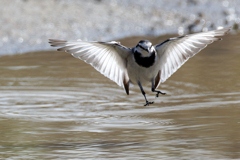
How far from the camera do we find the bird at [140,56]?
5809mm

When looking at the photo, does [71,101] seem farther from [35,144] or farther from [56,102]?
[35,144]

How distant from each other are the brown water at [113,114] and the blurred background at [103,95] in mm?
11

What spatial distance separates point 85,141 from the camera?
5836 millimetres

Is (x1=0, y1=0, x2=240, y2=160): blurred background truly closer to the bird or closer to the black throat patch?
the bird

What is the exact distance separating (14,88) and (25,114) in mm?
1841

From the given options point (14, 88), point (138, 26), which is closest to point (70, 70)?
point (14, 88)

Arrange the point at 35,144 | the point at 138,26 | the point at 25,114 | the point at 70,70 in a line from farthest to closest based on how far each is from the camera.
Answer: the point at 138,26 → the point at 70,70 → the point at 25,114 → the point at 35,144

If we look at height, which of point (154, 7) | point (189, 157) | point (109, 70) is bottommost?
point (189, 157)

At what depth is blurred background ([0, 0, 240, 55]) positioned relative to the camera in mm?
13555

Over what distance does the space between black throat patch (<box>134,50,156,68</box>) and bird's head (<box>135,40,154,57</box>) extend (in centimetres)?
5

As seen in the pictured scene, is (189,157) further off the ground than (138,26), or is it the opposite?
(138,26)

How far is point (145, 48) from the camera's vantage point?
5.53 metres

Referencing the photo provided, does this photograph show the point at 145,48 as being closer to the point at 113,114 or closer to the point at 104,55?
the point at 104,55

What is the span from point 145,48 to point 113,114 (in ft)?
5.95
